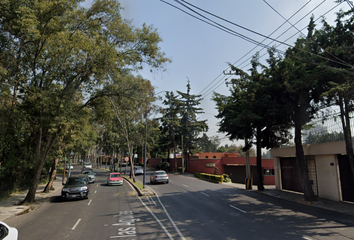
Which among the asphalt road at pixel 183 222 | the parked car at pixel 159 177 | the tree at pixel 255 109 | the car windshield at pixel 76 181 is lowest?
the asphalt road at pixel 183 222

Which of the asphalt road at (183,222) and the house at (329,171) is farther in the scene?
the house at (329,171)

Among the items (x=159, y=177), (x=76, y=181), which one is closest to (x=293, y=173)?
(x=159, y=177)

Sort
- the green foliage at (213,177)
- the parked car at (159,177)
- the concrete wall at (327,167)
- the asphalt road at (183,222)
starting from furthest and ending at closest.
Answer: the green foliage at (213,177)
the parked car at (159,177)
the concrete wall at (327,167)
the asphalt road at (183,222)

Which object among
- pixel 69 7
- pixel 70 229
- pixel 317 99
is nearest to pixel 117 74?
pixel 69 7

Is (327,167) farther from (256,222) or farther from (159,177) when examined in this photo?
(159,177)

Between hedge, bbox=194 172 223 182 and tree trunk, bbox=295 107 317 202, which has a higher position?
tree trunk, bbox=295 107 317 202

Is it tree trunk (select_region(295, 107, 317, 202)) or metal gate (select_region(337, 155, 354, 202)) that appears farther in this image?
tree trunk (select_region(295, 107, 317, 202))

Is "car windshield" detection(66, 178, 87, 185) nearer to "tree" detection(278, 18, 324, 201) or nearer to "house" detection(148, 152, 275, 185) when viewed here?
"tree" detection(278, 18, 324, 201)

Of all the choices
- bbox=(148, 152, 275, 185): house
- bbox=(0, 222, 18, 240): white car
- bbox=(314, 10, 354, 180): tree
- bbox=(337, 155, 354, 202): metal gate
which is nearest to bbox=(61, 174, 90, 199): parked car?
bbox=(0, 222, 18, 240): white car

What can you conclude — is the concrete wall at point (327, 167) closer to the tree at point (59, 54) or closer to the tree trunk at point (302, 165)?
the tree trunk at point (302, 165)

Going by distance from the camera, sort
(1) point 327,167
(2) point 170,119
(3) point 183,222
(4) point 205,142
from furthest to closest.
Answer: (4) point 205,142
(2) point 170,119
(1) point 327,167
(3) point 183,222

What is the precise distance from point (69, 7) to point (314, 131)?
19058 mm

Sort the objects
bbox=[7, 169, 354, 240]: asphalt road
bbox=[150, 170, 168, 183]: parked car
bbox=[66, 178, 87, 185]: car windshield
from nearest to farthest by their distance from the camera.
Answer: bbox=[7, 169, 354, 240]: asphalt road < bbox=[66, 178, 87, 185]: car windshield < bbox=[150, 170, 168, 183]: parked car

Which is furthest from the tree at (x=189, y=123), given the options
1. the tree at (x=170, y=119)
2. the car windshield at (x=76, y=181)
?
the car windshield at (x=76, y=181)
